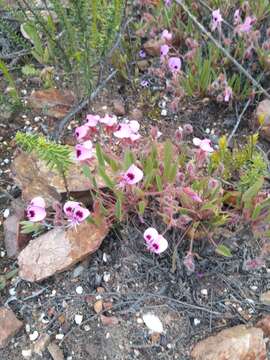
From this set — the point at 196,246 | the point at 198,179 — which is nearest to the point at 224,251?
the point at 196,246

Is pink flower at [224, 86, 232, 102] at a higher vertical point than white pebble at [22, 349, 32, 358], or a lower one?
higher

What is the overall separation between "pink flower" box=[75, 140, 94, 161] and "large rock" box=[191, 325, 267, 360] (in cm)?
77

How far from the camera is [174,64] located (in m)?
2.51

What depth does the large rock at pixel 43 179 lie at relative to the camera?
81.8 inches

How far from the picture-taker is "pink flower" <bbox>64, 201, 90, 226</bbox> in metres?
1.76

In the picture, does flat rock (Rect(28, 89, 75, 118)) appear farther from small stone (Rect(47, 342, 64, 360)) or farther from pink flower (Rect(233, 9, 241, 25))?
small stone (Rect(47, 342, 64, 360))

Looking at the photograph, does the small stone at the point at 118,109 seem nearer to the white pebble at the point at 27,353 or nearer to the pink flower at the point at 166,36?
the pink flower at the point at 166,36

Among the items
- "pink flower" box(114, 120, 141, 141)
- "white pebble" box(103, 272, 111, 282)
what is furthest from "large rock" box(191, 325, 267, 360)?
"pink flower" box(114, 120, 141, 141)

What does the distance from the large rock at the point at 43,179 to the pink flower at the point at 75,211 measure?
257 millimetres

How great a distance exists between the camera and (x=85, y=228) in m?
2.01

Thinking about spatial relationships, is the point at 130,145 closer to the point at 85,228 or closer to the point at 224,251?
the point at 85,228

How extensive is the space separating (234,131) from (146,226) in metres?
0.65

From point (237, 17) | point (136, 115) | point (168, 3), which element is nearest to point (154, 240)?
point (136, 115)

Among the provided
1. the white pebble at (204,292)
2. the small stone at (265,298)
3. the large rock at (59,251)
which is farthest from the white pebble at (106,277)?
the small stone at (265,298)
